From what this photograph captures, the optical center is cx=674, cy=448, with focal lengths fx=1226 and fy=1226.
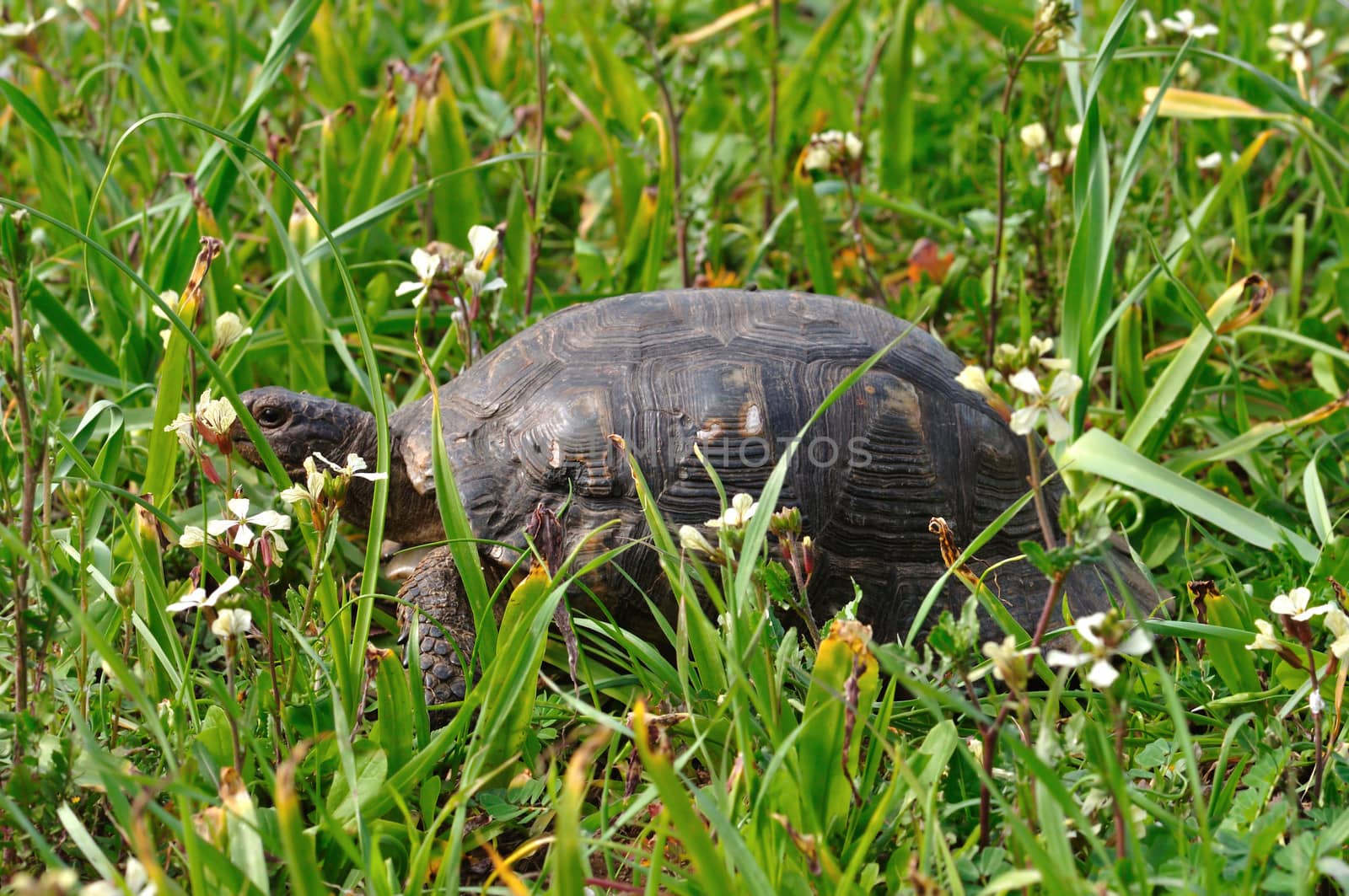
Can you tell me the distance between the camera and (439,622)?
240 cm

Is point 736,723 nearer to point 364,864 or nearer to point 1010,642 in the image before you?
point 1010,642

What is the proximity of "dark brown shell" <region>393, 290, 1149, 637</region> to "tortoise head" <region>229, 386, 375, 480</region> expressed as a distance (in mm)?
140

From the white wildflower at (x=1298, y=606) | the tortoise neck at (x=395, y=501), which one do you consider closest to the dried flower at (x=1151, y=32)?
the white wildflower at (x=1298, y=606)

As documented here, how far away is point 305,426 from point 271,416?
74 millimetres

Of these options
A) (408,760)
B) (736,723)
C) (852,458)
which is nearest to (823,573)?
(852,458)

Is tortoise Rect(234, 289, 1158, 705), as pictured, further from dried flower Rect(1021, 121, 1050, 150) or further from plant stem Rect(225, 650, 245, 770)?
dried flower Rect(1021, 121, 1050, 150)

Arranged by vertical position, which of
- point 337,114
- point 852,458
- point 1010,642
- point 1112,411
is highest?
point 337,114

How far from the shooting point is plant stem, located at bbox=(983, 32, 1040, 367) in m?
2.85

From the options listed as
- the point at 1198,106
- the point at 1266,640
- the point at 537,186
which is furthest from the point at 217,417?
the point at 1198,106

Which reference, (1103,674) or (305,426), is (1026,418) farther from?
(305,426)

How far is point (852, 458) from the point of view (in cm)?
248

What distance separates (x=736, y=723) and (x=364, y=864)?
0.54m

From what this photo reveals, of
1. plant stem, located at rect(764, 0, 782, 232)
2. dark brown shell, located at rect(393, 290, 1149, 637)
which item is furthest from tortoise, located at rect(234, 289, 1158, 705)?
plant stem, located at rect(764, 0, 782, 232)

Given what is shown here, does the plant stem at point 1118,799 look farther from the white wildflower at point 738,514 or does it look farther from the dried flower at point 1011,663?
the white wildflower at point 738,514
